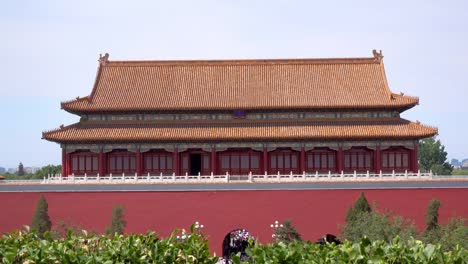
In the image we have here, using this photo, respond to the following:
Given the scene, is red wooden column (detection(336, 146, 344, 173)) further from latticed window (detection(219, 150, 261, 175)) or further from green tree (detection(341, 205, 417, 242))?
green tree (detection(341, 205, 417, 242))

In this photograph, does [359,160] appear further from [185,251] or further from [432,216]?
[185,251]

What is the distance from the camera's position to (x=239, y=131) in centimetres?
4881

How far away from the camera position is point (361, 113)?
162 feet

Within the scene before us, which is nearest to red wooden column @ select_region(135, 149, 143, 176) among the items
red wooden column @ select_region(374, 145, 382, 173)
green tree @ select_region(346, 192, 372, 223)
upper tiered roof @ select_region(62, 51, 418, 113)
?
upper tiered roof @ select_region(62, 51, 418, 113)

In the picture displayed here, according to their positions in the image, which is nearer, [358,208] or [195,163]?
[358,208]

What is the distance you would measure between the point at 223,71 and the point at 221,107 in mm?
4407

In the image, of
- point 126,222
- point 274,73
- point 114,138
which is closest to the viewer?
point 126,222

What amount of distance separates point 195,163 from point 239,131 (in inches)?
140


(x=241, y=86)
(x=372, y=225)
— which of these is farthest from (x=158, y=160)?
(x=372, y=225)

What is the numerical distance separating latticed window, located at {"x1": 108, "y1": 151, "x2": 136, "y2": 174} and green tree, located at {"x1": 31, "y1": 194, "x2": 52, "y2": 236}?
609 centimetres

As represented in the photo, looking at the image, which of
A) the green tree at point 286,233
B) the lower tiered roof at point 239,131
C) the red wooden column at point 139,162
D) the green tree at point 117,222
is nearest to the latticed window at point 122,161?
the red wooden column at point 139,162

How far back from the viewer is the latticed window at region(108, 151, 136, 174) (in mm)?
49562

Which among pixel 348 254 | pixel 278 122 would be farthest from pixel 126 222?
pixel 348 254

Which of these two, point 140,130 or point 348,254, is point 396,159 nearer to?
point 140,130
